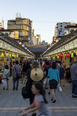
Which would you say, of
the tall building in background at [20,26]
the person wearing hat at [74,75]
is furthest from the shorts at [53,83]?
the tall building in background at [20,26]

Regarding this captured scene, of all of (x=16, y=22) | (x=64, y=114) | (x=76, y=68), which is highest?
(x=16, y=22)

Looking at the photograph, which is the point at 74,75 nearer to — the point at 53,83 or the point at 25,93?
the point at 53,83

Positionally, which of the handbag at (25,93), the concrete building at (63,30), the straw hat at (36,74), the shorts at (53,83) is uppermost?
the concrete building at (63,30)

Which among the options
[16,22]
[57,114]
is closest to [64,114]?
[57,114]

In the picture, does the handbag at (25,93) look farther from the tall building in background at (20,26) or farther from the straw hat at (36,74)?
the tall building in background at (20,26)

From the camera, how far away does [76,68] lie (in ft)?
32.7

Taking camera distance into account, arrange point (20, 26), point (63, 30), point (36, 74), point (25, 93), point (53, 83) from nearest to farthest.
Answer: point (25, 93)
point (36, 74)
point (53, 83)
point (63, 30)
point (20, 26)

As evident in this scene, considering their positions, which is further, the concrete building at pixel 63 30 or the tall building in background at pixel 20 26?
the tall building in background at pixel 20 26

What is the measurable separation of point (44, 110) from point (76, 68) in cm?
604

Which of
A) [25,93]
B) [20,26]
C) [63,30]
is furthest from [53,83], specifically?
[20,26]

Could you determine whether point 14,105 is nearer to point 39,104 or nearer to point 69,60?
point 39,104

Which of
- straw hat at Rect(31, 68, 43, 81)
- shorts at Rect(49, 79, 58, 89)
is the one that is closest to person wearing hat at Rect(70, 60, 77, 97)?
shorts at Rect(49, 79, 58, 89)

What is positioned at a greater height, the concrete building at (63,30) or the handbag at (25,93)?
the concrete building at (63,30)

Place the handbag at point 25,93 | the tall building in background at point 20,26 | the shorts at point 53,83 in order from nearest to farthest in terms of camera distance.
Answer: the handbag at point 25,93, the shorts at point 53,83, the tall building in background at point 20,26
